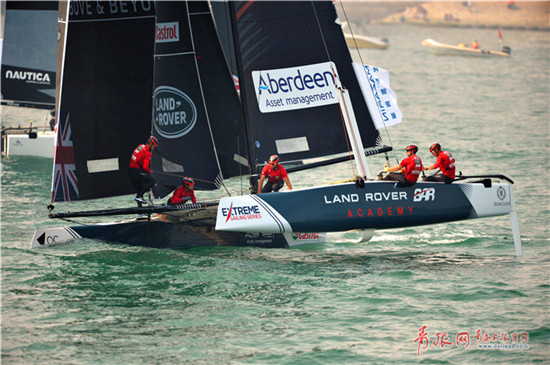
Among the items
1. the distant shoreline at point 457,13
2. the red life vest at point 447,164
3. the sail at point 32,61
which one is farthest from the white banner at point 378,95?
the distant shoreline at point 457,13

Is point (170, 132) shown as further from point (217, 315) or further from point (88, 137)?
point (217, 315)

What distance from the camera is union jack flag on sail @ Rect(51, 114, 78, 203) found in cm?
1481

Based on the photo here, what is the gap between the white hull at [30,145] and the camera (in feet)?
86.0

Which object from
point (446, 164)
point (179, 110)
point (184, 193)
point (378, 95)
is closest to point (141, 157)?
point (184, 193)

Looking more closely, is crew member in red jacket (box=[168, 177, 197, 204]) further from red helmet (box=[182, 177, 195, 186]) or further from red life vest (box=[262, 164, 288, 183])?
red life vest (box=[262, 164, 288, 183])

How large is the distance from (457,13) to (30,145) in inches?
3496

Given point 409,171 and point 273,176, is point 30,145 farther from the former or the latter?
point 409,171

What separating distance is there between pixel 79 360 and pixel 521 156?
63.6ft

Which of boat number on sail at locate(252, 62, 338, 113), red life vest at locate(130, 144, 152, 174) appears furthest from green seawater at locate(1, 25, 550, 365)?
boat number on sail at locate(252, 62, 338, 113)

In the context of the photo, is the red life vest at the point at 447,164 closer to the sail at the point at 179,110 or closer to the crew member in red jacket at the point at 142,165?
the sail at the point at 179,110

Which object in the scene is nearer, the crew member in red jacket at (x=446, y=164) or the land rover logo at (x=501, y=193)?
the crew member in red jacket at (x=446, y=164)

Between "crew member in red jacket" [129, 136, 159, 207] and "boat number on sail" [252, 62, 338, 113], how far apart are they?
2163 mm

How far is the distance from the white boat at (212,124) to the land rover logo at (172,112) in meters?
0.02

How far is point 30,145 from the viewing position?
86.1ft
